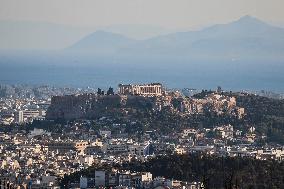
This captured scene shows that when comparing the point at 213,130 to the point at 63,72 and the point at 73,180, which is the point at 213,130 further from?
the point at 63,72

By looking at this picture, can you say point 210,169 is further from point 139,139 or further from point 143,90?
point 143,90

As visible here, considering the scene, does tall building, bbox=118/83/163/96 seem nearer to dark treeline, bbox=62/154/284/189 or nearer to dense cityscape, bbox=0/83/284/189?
dense cityscape, bbox=0/83/284/189

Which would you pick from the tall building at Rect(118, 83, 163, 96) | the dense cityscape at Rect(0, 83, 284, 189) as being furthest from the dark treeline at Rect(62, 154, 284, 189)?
the tall building at Rect(118, 83, 163, 96)

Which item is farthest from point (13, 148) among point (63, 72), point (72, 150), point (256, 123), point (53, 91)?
point (63, 72)

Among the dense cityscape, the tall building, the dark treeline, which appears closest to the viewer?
the dark treeline

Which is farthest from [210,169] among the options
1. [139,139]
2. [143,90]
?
[143,90]

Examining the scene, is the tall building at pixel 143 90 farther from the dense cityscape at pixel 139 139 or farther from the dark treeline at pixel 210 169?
the dark treeline at pixel 210 169

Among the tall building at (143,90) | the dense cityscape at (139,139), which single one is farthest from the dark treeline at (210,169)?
the tall building at (143,90)

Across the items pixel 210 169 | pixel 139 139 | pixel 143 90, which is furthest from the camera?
pixel 143 90
